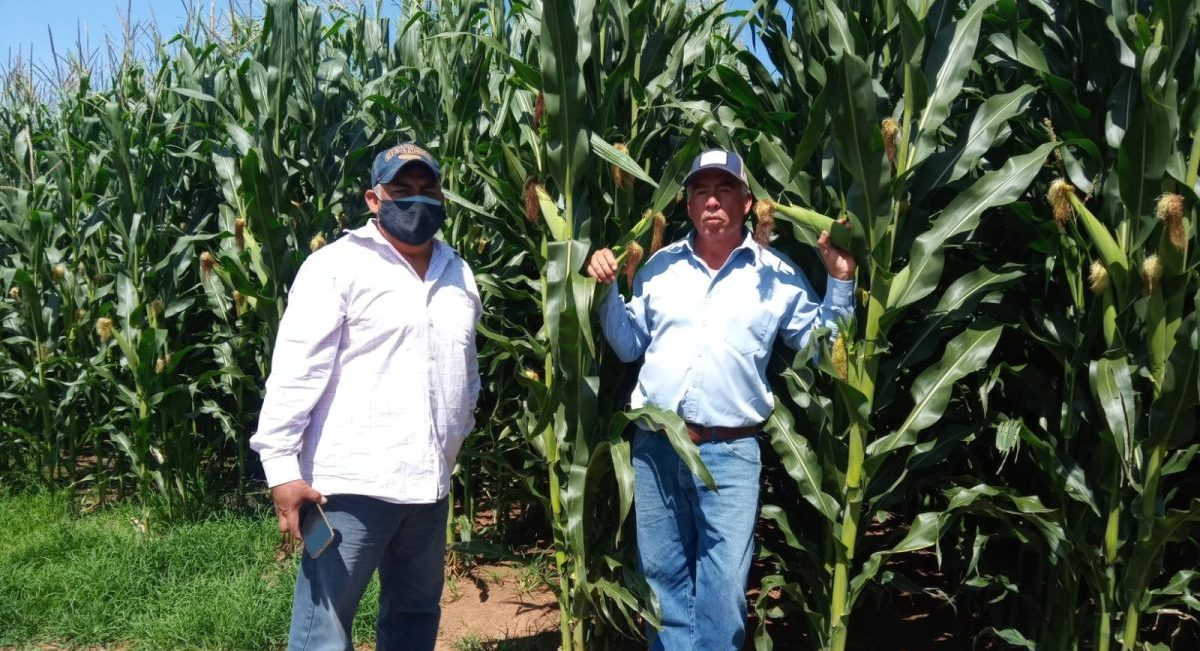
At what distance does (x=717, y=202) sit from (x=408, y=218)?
1.05m

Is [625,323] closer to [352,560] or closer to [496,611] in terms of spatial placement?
[352,560]

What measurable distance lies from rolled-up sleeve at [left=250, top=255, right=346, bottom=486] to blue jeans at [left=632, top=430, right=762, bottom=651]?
1.18 metres

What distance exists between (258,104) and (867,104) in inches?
138

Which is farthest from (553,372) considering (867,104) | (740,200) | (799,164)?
(867,104)

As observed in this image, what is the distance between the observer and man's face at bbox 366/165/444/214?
9.49 ft

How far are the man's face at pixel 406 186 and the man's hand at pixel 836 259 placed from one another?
4.31 ft

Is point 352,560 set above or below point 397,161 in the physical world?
below

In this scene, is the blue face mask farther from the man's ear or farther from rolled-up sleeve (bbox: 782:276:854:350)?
rolled-up sleeve (bbox: 782:276:854:350)

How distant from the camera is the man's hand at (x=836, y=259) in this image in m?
3.01

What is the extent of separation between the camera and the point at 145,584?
4.61 metres

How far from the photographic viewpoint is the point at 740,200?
3.14 metres

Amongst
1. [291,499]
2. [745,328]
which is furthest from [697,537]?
[291,499]

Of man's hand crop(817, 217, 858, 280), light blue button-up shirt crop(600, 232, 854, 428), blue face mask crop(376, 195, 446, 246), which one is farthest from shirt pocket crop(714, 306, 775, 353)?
blue face mask crop(376, 195, 446, 246)

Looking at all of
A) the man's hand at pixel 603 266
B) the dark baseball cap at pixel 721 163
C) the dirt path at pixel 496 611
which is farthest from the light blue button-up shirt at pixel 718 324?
the dirt path at pixel 496 611
